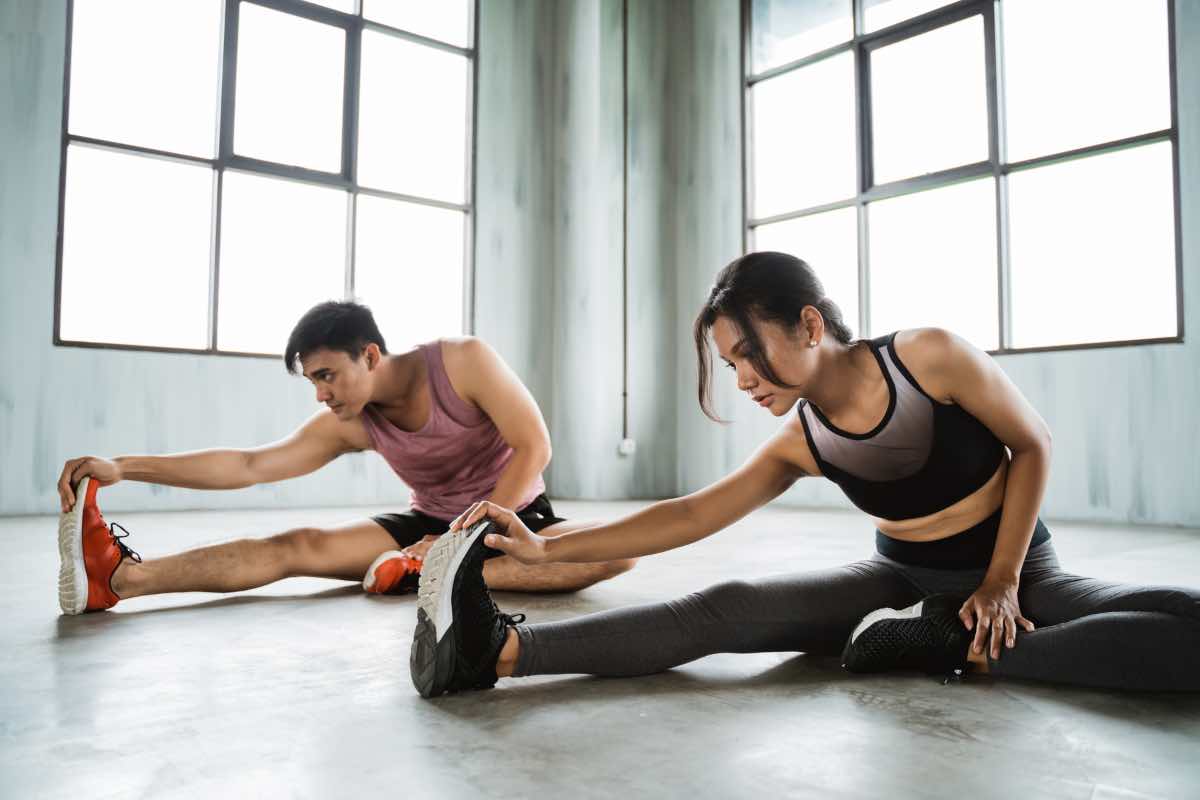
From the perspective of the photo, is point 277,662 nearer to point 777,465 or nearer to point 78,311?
point 777,465

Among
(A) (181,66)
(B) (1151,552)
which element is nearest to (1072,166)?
(B) (1151,552)

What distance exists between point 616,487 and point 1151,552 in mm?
3642

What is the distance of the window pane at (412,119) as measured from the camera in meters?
5.74

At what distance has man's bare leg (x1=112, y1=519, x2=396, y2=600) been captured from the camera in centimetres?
205

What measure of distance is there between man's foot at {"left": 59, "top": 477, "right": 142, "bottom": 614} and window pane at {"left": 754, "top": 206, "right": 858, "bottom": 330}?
4.37m

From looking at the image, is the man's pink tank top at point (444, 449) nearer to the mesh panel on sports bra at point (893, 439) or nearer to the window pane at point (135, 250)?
the mesh panel on sports bra at point (893, 439)

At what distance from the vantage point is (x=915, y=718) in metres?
1.18

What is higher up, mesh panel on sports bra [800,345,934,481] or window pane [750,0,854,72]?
window pane [750,0,854,72]

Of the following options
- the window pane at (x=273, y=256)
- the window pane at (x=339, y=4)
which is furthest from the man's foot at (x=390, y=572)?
the window pane at (x=339, y=4)

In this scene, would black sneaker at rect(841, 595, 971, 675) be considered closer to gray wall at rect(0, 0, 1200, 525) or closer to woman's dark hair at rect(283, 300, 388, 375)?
woman's dark hair at rect(283, 300, 388, 375)

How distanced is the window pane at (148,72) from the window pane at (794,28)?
3538 millimetres

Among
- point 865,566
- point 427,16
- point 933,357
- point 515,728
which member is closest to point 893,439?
point 933,357

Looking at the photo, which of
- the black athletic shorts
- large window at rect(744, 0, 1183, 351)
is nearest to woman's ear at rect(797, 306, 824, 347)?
the black athletic shorts

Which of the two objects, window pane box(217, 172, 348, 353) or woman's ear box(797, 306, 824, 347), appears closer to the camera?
woman's ear box(797, 306, 824, 347)
